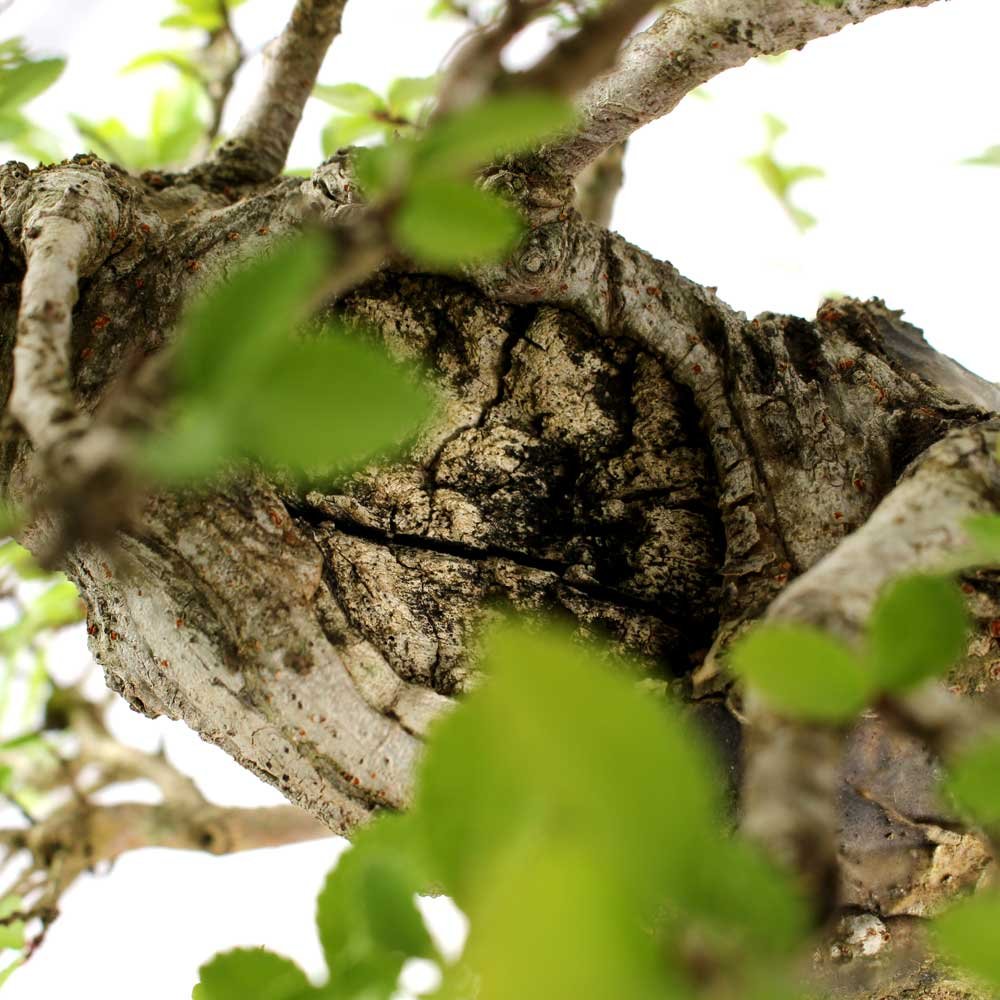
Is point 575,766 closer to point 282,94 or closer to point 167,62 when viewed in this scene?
point 282,94

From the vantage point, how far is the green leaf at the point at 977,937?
21 cm

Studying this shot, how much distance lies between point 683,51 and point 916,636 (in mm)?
538

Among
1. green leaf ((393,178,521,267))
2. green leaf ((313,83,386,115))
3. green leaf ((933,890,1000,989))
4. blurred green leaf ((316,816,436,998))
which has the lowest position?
green leaf ((933,890,1000,989))

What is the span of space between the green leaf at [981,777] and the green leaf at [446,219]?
18cm

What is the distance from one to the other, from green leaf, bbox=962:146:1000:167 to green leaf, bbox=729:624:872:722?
50 cm

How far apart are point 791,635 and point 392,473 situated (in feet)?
1.56

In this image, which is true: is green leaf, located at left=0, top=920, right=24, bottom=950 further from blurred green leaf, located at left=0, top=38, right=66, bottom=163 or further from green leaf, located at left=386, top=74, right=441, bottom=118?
green leaf, located at left=386, top=74, right=441, bottom=118

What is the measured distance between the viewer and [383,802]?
0.59m

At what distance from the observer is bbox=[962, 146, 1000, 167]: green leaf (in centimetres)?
60

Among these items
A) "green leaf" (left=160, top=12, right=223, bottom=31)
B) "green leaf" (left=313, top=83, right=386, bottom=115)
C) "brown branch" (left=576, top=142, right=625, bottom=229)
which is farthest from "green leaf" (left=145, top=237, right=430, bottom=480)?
"brown branch" (left=576, top=142, right=625, bottom=229)

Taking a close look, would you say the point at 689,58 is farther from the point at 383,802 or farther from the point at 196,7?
the point at 196,7

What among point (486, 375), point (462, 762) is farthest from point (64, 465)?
point (486, 375)

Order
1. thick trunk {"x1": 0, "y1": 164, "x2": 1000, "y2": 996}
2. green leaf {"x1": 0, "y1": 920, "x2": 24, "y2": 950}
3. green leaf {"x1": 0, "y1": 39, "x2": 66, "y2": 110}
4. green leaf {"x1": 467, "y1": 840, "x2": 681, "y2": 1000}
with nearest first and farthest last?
green leaf {"x1": 467, "y1": 840, "x2": 681, "y2": 1000}, green leaf {"x1": 0, "y1": 39, "x2": 66, "y2": 110}, thick trunk {"x1": 0, "y1": 164, "x2": 1000, "y2": 996}, green leaf {"x1": 0, "y1": 920, "x2": 24, "y2": 950}

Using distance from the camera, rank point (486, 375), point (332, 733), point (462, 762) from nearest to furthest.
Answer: point (462, 762), point (332, 733), point (486, 375)
